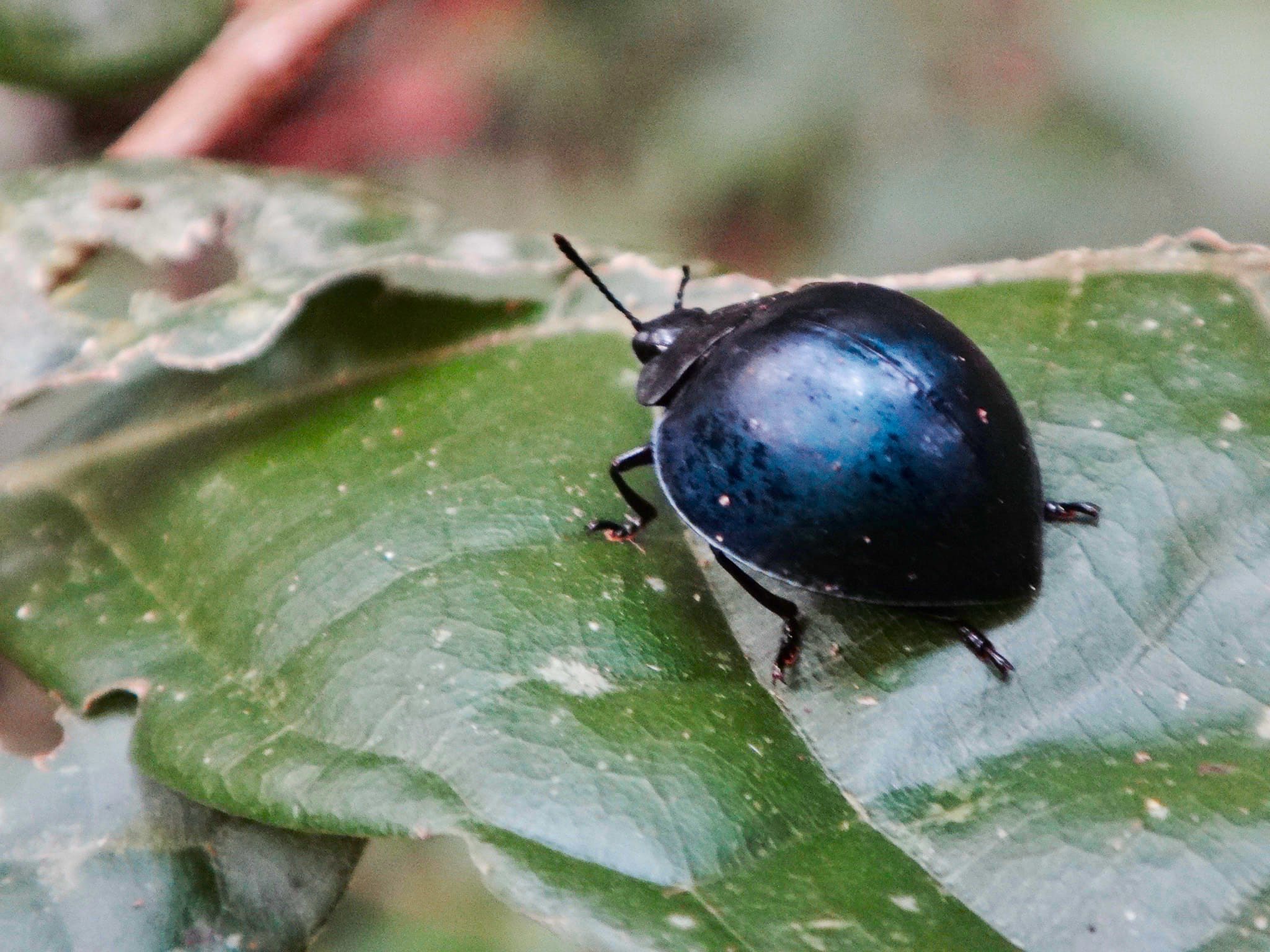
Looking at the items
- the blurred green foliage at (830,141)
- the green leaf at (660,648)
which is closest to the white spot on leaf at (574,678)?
the green leaf at (660,648)

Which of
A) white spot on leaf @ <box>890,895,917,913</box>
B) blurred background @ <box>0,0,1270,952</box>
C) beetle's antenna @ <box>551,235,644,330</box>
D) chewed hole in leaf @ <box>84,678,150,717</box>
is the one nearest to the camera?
white spot on leaf @ <box>890,895,917,913</box>

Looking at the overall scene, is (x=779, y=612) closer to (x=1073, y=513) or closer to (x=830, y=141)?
(x=1073, y=513)

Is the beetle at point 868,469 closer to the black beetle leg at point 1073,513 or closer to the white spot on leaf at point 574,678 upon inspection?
the black beetle leg at point 1073,513

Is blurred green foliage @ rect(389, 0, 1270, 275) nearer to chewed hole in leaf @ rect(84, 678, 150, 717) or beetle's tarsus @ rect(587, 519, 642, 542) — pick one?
beetle's tarsus @ rect(587, 519, 642, 542)

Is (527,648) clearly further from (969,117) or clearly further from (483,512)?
(969,117)

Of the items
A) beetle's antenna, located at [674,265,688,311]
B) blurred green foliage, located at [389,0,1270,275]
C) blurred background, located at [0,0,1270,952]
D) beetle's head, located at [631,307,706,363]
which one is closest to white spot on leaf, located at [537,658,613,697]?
beetle's head, located at [631,307,706,363]

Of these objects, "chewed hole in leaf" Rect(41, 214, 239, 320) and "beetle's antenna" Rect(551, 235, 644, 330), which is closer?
"beetle's antenna" Rect(551, 235, 644, 330)
